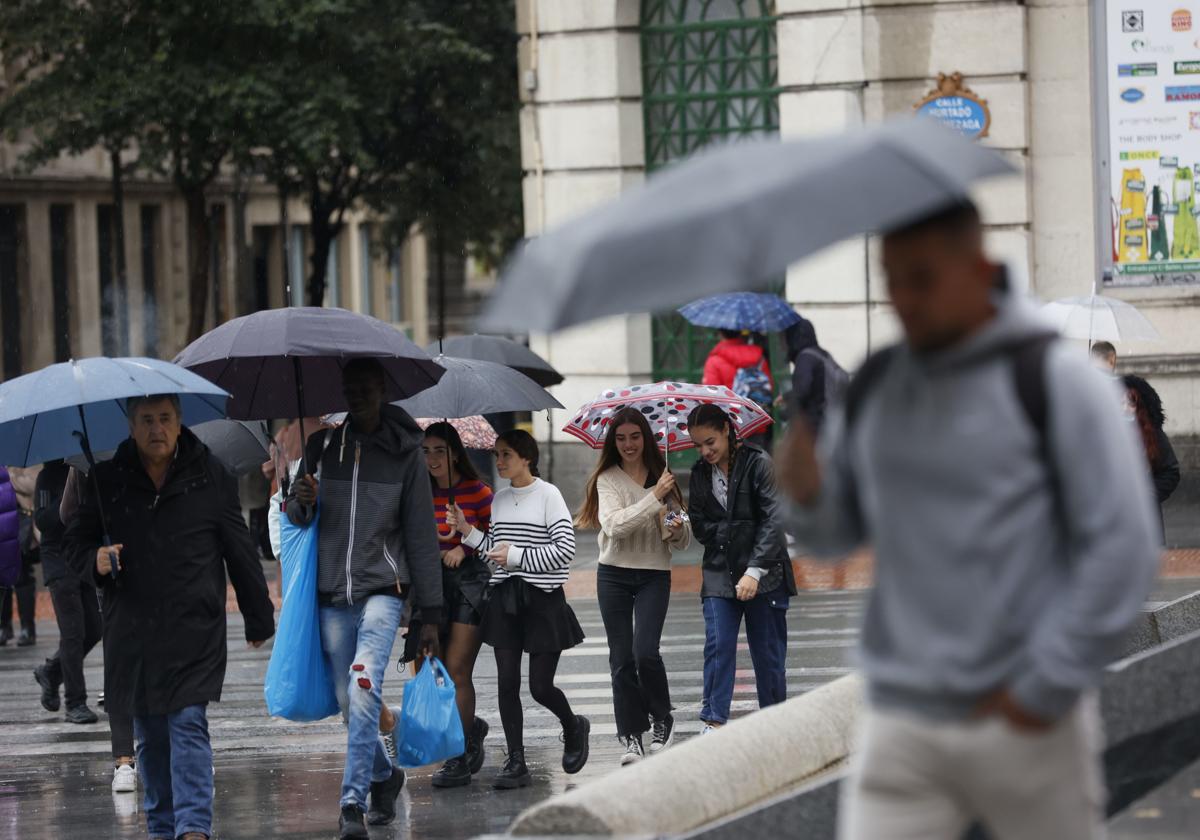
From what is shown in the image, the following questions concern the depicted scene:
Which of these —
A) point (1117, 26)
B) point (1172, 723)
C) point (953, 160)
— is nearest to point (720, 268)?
point (953, 160)

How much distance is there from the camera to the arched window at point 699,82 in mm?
20578

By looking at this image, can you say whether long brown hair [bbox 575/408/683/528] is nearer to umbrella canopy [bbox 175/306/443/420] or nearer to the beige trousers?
umbrella canopy [bbox 175/306/443/420]

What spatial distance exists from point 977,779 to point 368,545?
495 centimetres

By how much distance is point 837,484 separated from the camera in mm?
4246

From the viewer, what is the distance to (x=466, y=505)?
33.1ft

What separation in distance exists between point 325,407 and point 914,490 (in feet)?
20.3

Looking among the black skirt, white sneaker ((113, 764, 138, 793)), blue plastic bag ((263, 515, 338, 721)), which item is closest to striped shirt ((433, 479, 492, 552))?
the black skirt

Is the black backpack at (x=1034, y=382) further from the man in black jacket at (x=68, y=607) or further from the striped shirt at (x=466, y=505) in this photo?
the man in black jacket at (x=68, y=607)

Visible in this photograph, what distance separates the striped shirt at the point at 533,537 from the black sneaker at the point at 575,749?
0.66 m

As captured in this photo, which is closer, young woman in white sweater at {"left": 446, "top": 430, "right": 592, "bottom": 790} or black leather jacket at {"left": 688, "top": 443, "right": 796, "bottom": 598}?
young woman in white sweater at {"left": 446, "top": 430, "right": 592, "bottom": 790}

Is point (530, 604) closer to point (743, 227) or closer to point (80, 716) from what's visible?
point (80, 716)

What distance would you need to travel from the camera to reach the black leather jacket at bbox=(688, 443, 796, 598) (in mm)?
9938

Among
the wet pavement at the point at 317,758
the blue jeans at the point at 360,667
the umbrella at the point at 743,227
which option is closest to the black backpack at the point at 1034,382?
the umbrella at the point at 743,227

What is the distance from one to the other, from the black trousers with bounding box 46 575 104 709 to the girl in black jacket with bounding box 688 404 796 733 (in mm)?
4141
